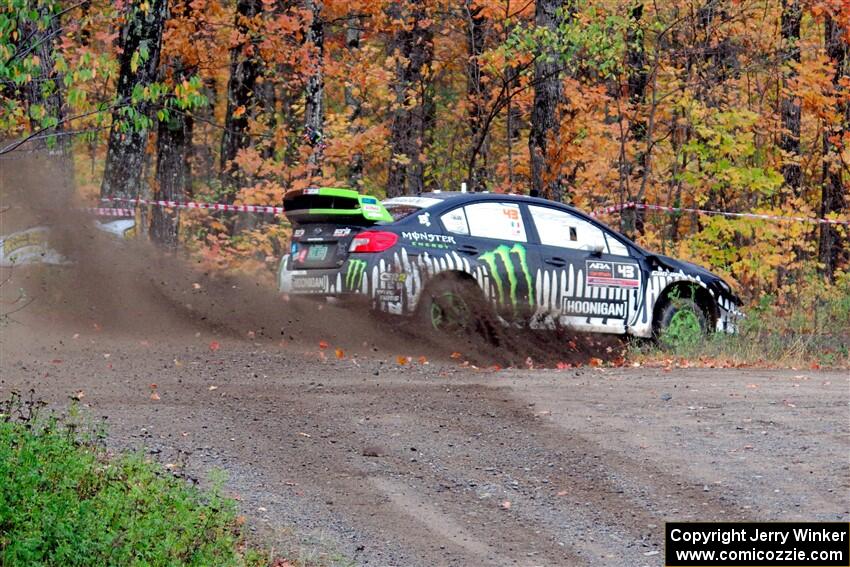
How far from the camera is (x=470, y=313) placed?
13344 millimetres

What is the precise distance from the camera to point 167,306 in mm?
14336

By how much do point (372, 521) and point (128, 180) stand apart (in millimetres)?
12271

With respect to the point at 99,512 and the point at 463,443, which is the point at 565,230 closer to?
the point at 463,443

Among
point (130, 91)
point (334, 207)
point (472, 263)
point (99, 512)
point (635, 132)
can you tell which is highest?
point (635, 132)

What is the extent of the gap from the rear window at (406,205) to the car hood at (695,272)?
3.07 metres

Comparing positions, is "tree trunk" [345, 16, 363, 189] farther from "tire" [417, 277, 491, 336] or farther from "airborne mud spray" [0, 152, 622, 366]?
"tire" [417, 277, 491, 336]

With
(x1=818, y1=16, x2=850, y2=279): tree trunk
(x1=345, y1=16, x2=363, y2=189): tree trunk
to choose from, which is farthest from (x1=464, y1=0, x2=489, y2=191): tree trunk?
(x1=818, y1=16, x2=850, y2=279): tree trunk

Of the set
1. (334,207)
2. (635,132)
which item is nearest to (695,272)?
(334,207)

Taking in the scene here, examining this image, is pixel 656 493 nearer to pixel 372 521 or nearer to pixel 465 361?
pixel 372 521

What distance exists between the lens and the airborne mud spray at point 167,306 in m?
13.2

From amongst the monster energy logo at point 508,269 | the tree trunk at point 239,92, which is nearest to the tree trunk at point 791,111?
the tree trunk at point 239,92

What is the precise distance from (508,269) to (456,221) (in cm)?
78

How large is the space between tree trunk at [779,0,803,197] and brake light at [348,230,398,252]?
12.8 meters

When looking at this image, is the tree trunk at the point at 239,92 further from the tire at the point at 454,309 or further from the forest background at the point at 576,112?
the tire at the point at 454,309
